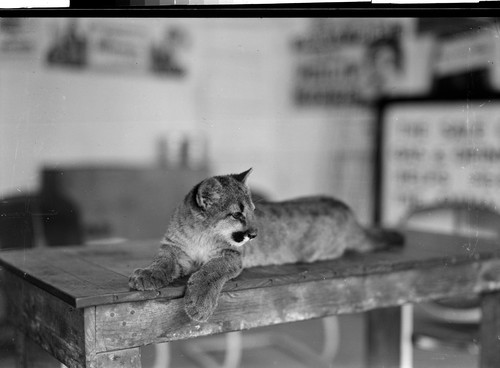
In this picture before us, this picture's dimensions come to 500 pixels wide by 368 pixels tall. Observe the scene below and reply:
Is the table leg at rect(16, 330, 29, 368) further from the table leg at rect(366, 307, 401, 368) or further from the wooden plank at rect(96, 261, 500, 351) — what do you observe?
the table leg at rect(366, 307, 401, 368)

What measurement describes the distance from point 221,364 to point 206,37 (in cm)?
303

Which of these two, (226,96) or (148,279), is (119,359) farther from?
(226,96)

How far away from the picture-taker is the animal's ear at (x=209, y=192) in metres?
2.07

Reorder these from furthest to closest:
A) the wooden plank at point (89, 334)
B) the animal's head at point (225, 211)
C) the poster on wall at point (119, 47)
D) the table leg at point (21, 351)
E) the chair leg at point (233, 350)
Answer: the poster on wall at point (119, 47), the chair leg at point (233, 350), the table leg at point (21, 351), the animal's head at point (225, 211), the wooden plank at point (89, 334)

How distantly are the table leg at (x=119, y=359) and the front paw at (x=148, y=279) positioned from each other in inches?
7.6

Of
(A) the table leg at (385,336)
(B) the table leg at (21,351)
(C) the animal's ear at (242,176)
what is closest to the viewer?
(C) the animal's ear at (242,176)

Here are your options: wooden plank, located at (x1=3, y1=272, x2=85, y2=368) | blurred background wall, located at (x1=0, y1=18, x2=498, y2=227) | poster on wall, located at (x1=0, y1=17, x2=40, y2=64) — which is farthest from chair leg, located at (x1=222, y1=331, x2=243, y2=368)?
poster on wall, located at (x1=0, y1=17, x2=40, y2=64)

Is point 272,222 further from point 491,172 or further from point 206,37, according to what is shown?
point 206,37

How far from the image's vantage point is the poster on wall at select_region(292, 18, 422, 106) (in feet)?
18.3

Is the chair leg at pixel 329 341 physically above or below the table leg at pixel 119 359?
below

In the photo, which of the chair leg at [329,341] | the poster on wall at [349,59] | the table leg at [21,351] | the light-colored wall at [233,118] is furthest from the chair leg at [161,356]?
the poster on wall at [349,59]

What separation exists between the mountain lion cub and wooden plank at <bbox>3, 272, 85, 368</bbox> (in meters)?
0.22

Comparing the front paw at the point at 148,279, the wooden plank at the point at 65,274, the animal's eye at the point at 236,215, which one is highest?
the animal's eye at the point at 236,215

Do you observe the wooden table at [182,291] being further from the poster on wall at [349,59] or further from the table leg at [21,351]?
the poster on wall at [349,59]
